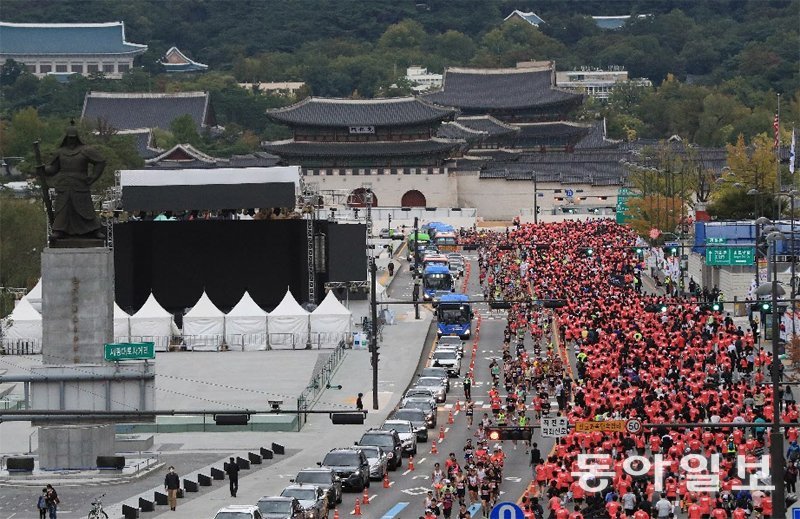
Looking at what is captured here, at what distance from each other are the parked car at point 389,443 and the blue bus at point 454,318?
32.7 meters

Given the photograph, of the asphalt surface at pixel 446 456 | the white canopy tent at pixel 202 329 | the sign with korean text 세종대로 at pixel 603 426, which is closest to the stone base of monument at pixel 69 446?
the asphalt surface at pixel 446 456

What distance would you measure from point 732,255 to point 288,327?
1895 cm

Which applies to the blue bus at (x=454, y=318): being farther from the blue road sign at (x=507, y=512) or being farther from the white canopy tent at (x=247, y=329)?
the blue road sign at (x=507, y=512)

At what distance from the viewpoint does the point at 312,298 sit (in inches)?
4045

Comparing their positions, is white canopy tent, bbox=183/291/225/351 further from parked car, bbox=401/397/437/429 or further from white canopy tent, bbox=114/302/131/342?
parked car, bbox=401/397/437/429

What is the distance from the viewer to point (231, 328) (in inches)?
3797

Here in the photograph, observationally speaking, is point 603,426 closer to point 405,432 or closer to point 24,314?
point 405,432

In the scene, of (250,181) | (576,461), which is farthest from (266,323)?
(576,461)

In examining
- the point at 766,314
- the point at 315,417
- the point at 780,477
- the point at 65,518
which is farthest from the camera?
the point at 766,314

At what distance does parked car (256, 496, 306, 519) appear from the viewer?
5250 centimetres

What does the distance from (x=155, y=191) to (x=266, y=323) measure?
44.4ft

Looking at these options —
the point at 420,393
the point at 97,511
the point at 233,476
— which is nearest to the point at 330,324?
the point at 420,393

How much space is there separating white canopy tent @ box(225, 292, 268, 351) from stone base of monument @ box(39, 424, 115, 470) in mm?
31112

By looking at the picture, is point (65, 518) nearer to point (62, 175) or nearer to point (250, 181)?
point (62, 175)
